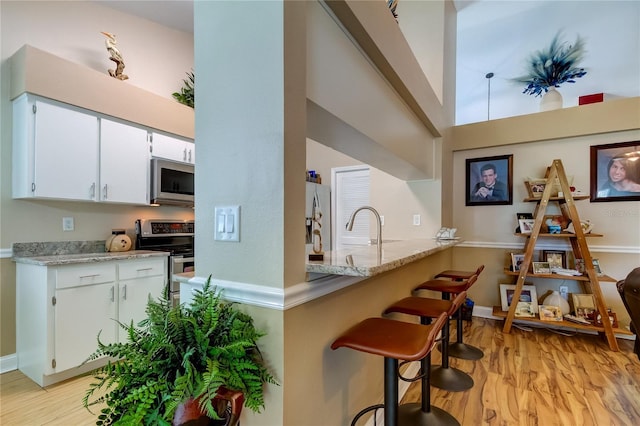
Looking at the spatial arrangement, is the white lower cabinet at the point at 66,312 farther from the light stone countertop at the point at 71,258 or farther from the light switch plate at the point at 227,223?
the light switch plate at the point at 227,223

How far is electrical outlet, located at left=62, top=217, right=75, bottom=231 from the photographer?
2.82 metres

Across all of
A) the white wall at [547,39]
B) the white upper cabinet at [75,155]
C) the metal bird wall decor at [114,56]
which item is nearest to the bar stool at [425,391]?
the white upper cabinet at [75,155]

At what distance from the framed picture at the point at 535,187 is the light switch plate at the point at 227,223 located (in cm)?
332

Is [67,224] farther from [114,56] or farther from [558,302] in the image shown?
[558,302]

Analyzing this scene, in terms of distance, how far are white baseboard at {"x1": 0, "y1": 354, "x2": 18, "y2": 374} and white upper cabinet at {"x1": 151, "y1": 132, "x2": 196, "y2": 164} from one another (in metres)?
2.11

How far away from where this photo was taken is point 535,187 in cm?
324

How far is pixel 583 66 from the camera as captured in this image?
425cm

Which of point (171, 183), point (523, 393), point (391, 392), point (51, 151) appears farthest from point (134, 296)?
point (523, 393)

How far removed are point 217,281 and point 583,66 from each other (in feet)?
18.5

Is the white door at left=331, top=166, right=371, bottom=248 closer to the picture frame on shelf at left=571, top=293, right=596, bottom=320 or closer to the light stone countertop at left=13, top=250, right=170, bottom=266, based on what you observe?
the picture frame on shelf at left=571, top=293, right=596, bottom=320

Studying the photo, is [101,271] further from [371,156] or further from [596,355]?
[596,355]

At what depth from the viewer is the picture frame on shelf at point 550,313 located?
3.04 meters

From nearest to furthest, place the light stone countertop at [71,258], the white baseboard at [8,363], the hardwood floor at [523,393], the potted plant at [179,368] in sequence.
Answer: the potted plant at [179,368] → the hardwood floor at [523,393] → the light stone countertop at [71,258] → the white baseboard at [8,363]

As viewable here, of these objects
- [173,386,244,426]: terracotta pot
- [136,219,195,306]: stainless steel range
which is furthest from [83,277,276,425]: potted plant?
[136,219,195,306]: stainless steel range
